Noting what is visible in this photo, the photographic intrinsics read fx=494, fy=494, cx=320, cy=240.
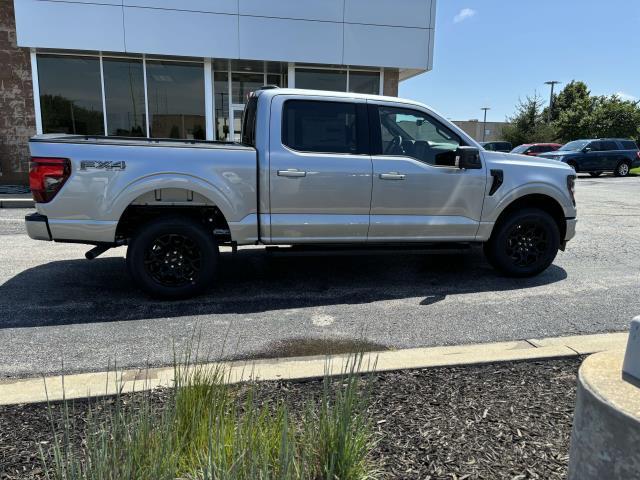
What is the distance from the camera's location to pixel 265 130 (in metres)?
4.99

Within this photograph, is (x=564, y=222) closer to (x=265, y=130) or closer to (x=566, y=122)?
(x=265, y=130)

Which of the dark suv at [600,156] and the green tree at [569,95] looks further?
the green tree at [569,95]

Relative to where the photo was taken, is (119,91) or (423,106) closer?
(423,106)

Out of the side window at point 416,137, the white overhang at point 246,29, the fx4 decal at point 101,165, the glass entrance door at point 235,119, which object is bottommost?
the fx4 decal at point 101,165

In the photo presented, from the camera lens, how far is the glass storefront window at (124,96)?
46.5 feet

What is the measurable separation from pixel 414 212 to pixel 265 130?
1.83 meters

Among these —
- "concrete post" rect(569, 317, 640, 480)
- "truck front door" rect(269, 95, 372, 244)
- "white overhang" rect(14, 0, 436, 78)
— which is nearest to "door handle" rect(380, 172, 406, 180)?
"truck front door" rect(269, 95, 372, 244)

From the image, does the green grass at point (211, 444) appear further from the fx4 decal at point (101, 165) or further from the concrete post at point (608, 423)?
the fx4 decal at point (101, 165)

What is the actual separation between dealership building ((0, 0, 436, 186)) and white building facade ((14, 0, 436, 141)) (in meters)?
0.03

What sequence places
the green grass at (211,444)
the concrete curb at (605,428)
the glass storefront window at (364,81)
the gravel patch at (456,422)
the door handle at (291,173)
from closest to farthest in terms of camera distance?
the concrete curb at (605,428) < the green grass at (211,444) < the gravel patch at (456,422) < the door handle at (291,173) < the glass storefront window at (364,81)

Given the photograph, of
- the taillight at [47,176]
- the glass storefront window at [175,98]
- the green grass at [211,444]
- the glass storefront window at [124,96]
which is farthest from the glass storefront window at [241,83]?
the green grass at [211,444]

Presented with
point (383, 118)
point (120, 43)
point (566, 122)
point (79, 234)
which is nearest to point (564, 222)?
point (383, 118)

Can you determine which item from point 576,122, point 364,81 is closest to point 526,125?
point 576,122

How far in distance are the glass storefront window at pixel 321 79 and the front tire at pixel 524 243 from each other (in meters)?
10.4
